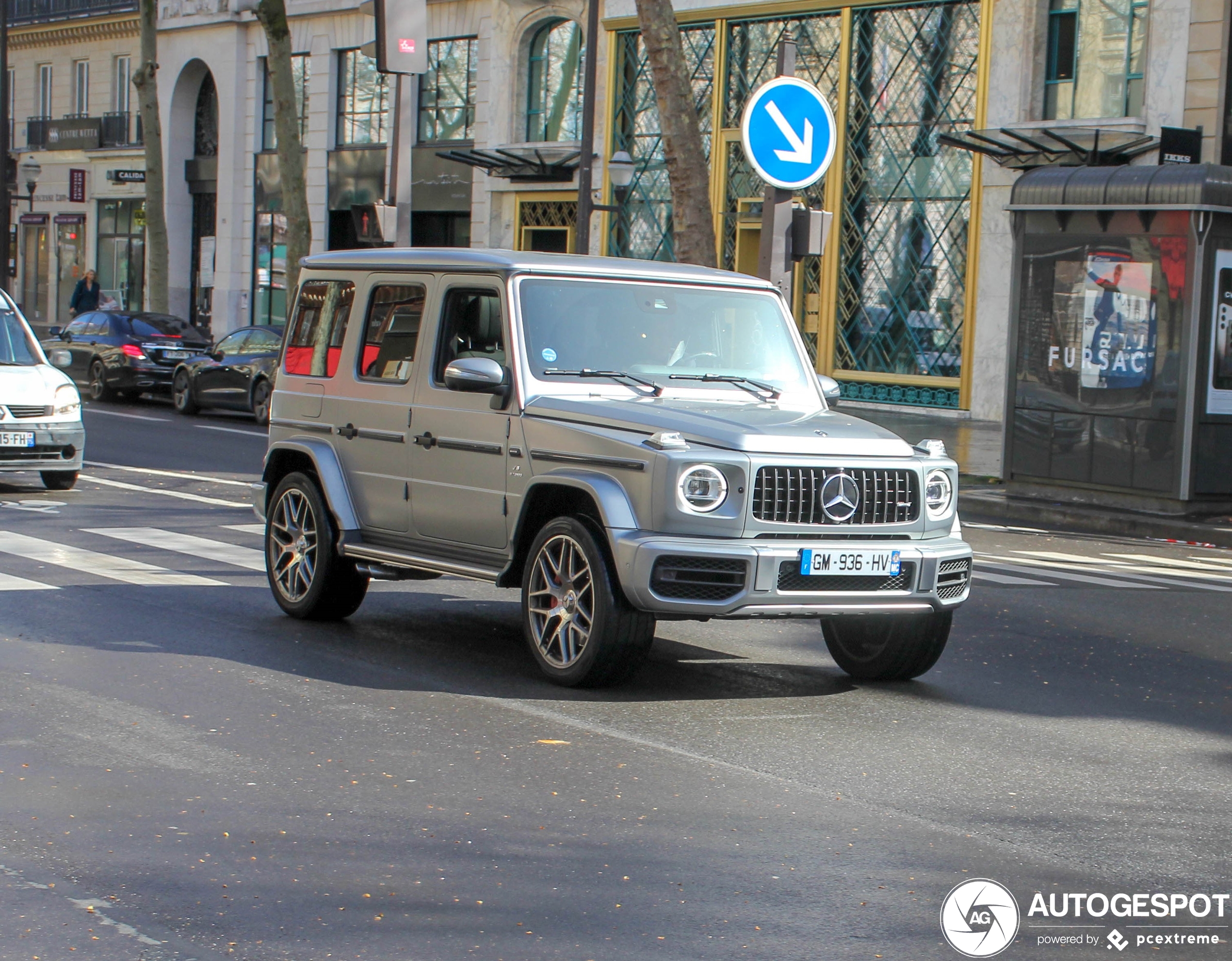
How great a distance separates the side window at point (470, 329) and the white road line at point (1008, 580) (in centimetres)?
474

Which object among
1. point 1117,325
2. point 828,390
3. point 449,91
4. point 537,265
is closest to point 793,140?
point 828,390

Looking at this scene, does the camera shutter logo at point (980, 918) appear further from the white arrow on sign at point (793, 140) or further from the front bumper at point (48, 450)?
the front bumper at point (48, 450)

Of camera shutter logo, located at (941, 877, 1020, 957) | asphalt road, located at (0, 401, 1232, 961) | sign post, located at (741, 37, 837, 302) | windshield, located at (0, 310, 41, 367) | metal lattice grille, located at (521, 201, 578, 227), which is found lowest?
asphalt road, located at (0, 401, 1232, 961)

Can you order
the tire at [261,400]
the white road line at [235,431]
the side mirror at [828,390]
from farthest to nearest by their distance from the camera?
1. the tire at [261,400]
2. the white road line at [235,431]
3. the side mirror at [828,390]

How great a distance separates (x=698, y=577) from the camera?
7156 millimetres

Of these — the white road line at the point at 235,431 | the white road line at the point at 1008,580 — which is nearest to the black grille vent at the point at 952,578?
the white road line at the point at 1008,580

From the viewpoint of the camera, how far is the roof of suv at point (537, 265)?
27.3 ft

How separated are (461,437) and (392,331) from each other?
37.6 inches

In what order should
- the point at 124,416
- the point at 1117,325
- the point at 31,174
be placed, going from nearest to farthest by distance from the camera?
the point at 1117,325
the point at 124,416
the point at 31,174

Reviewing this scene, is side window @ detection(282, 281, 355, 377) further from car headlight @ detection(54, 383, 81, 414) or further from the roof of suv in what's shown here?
car headlight @ detection(54, 383, 81, 414)

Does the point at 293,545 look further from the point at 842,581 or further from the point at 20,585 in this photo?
the point at 842,581

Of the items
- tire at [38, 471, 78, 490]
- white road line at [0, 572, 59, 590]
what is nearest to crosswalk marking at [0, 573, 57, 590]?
white road line at [0, 572, 59, 590]

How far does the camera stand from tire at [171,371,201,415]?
27156 millimetres

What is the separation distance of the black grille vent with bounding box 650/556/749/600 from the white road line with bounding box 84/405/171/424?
1908 cm
